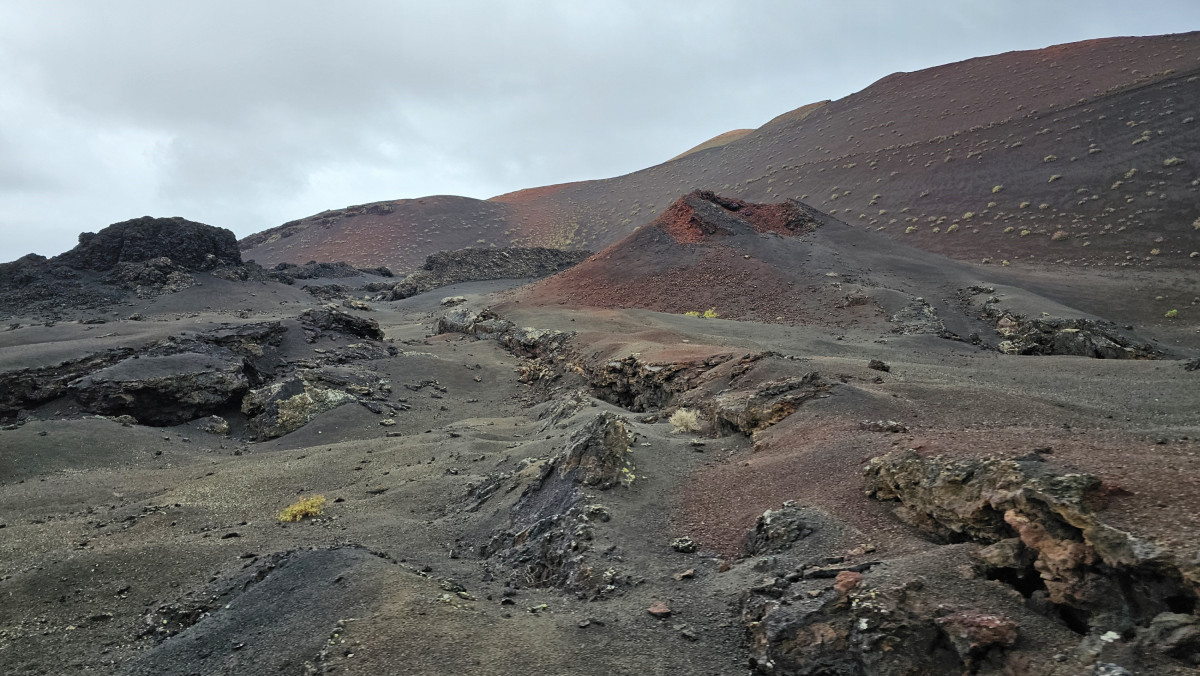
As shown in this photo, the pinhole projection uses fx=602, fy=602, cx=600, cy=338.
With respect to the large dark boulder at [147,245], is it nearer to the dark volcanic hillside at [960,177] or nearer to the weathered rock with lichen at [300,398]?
the weathered rock with lichen at [300,398]

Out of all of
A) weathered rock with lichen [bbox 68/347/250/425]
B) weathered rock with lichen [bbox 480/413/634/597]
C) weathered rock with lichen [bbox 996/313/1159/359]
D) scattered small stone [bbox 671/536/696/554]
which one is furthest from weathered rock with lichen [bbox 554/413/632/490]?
weathered rock with lichen [bbox 996/313/1159/359]

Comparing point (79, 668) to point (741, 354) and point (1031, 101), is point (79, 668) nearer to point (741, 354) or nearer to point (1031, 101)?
point (741, 354)

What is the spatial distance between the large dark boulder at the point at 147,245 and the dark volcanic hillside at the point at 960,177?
25839 millimetres

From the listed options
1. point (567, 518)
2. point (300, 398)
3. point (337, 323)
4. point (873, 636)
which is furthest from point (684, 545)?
point (337, 323)

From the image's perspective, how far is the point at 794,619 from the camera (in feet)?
14.2

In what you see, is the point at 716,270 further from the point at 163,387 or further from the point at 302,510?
the point at 302,510

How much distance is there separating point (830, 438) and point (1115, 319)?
69.1 feet

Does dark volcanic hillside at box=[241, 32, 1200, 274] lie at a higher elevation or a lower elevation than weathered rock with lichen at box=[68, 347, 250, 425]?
higher

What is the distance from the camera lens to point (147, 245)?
103ft

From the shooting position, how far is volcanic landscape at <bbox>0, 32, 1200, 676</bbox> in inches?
165

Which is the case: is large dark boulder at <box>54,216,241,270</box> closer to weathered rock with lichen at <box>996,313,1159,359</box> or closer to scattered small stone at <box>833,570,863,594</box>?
scattered small stone at <box>833,570,863,594</box>

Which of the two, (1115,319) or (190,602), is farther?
(1115,319)

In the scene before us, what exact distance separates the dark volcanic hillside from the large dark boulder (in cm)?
2584

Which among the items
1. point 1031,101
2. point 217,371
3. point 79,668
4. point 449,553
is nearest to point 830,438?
point 449,553
